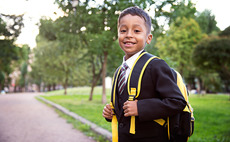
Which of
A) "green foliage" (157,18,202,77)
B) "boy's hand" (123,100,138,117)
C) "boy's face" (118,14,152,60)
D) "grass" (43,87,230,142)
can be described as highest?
"green foliage" (157,18,202,77)

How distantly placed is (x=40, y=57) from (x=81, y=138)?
21.8 m

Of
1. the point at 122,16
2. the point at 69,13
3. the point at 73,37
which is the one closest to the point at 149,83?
the point at 122,16

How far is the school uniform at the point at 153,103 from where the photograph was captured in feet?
4.76

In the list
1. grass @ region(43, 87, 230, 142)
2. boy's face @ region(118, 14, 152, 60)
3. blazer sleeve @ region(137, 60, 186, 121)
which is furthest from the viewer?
grass @ region(43, 87, 230, 142)

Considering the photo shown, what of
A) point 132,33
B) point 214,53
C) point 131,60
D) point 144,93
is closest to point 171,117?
point 144,93

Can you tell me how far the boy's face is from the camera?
1.63 m

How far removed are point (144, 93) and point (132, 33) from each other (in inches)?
19.2

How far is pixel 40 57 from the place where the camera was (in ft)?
83.2

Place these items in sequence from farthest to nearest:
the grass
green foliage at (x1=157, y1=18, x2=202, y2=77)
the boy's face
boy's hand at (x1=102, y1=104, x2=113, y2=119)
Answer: green foliage at (x1=157, y1=18, x2=202, y2=77) → the grass → boy's hand at (x1=102, y1=104, x2=113, y2=119) → the boy's face

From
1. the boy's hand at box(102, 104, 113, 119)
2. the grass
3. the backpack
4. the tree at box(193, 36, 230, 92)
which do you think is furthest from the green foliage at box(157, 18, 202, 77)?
the backpack

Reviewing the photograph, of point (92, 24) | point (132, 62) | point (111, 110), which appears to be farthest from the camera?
point (92, 24)

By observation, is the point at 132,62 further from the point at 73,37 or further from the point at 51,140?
the point at 73,37

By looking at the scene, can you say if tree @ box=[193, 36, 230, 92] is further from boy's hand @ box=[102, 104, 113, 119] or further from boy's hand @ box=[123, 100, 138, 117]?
boy's hand @ box=[123, 100, 138, 117]

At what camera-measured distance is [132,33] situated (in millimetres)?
1646
